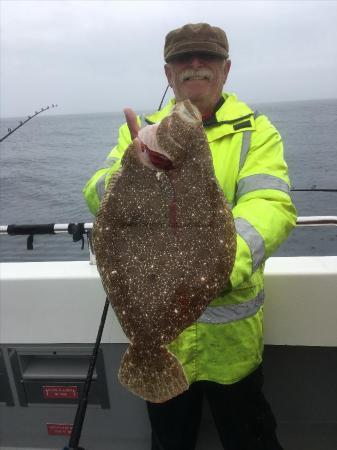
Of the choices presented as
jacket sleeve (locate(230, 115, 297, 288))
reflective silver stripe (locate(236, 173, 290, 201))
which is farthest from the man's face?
reflective silver stripe (locate(236, 173, 290, 201))

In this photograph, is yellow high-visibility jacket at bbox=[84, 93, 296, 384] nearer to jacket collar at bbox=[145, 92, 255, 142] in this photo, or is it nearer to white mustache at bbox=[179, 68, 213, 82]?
jacket collar at bbox=[145, 92, 255, 142]

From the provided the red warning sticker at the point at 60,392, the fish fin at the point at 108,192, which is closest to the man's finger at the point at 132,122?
the fish fin at the point at 108,192

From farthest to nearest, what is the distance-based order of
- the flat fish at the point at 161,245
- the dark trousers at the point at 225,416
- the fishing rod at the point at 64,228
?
the fishing rod at the point at 64,228, the dark trousers at the point at 225,416, the flat fish at the point at 161,245

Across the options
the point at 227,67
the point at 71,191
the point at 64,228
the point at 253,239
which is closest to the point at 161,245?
the point at 253,239

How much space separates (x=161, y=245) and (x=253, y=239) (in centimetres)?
43

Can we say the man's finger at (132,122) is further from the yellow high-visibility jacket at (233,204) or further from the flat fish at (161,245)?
the yellow high-visibility jacket at (233,204)

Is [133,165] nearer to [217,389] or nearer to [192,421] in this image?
[217,389]

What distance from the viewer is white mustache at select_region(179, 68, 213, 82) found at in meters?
2.24

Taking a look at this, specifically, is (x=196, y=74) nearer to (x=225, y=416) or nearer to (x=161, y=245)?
(x=161, y=245)

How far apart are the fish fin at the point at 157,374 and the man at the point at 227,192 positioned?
2.02ft

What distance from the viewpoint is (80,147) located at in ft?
110

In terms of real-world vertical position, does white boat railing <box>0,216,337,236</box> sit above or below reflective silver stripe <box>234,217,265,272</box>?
below

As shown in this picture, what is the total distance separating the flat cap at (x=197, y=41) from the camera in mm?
2205

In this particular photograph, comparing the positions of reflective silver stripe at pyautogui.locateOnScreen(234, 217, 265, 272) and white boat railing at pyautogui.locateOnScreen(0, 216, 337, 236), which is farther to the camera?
white boat railing at pyautogui.locateOnScreen(0, 216, 337, 236)
